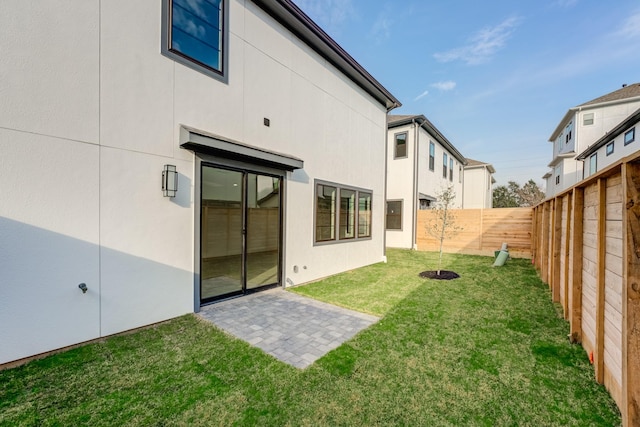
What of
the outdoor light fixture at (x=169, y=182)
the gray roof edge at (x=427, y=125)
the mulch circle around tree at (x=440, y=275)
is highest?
the gray roof edge at (x=427, y=125)

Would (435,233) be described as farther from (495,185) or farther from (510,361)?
(495,185)

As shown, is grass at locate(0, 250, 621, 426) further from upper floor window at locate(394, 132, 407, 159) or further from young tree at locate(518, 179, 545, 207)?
young tree at locate(518, 179, 545, 207)

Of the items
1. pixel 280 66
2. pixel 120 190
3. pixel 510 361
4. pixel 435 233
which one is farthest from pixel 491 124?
pixel 120 190

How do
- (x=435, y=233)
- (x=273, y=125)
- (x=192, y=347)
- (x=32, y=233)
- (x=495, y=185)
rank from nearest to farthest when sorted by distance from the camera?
(x=32, y=233)
(x=192, y=347)
(x=273, y=125)
(x=435, y=233)
(x=495, y=185)

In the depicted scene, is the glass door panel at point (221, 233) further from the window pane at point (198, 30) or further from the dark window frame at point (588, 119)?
the dark window frame at point (588, 119)

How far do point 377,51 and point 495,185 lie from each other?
100 feet

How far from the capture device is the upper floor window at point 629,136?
11.4 metres

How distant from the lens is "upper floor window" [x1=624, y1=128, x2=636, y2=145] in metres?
11.4

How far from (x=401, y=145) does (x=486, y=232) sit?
5800 mm

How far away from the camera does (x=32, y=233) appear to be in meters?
2.97

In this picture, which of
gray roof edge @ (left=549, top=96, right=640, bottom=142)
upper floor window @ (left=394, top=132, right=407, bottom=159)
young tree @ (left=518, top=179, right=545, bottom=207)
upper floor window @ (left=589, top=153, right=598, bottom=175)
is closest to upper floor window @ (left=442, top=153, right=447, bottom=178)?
upper floor window @ (left=394, top=132, right=407, bottom=159)

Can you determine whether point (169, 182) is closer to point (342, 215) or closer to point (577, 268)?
point (342, 215)

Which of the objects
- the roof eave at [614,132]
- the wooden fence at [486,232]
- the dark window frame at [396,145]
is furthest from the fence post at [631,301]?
the roof eave at [614,132]

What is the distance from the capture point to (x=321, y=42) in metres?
6.66
